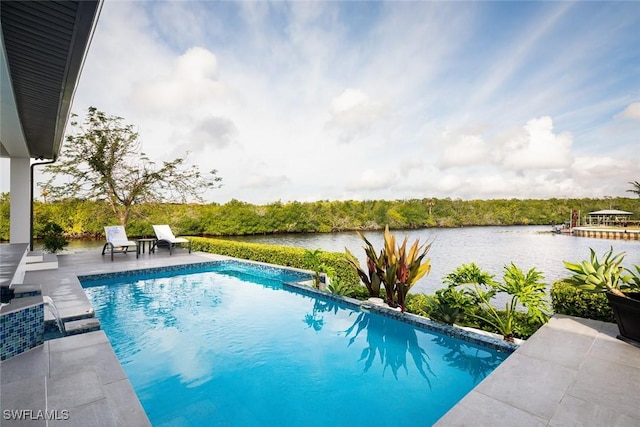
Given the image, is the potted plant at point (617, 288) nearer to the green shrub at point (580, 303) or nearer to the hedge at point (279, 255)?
the green shrub at point (580, 303)

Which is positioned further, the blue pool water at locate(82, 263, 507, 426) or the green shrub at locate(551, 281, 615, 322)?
the green shrub at locate(551, 281, 615, 322)

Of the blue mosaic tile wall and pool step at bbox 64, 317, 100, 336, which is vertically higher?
the blue mosaic tile wall

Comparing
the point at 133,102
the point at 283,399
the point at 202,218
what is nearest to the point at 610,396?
the point at 283,399

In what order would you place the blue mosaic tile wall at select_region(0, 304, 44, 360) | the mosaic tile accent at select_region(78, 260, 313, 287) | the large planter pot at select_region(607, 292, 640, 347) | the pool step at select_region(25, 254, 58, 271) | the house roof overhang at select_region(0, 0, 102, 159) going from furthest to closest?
the mosaic tile accent at select_region(78, 260, 313, 287)
the pool step at select_region(25, 254, 58, 271)
the large planter pot at select_region(607, 292, 640, 347)
the blue mosaic tile wall at select_region(0, 304, 44, 360)
the house roof overhang at select_region(0, 0, 102, 159)

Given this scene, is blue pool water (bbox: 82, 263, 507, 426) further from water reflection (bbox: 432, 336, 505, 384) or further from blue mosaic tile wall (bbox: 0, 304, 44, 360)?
blue mosaic tile wall (bbox: 0, 304, 44, 360)

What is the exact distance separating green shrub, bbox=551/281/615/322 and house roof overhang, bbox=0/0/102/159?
538 centimetres

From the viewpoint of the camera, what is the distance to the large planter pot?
285 centimetres

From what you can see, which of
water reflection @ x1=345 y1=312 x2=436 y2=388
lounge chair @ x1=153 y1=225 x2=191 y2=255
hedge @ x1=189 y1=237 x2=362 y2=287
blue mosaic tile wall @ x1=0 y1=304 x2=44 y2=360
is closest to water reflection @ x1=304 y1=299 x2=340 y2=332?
water reflection @ x1=345 y1=312 x2=436 y2=388

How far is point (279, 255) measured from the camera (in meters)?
8.16

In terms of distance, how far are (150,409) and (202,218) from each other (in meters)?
21.3

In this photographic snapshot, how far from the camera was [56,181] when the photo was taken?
1203cm

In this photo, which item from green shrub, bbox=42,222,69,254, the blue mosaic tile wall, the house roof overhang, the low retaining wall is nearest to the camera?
the house roof overhang

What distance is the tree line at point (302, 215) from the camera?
1400 cm

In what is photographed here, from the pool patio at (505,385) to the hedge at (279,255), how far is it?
3429 millimetres
